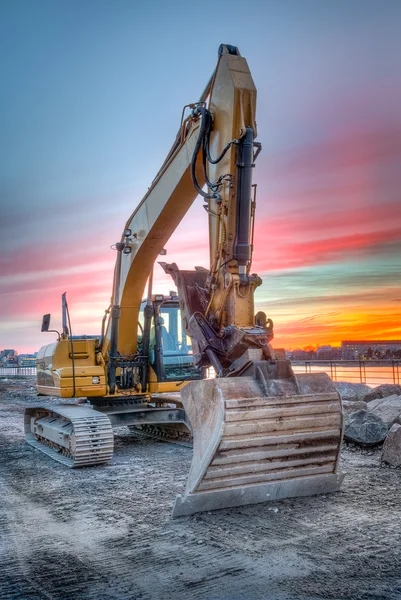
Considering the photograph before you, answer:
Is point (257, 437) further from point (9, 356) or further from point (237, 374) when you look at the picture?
point (9, 356)

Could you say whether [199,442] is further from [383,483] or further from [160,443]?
[160,443]

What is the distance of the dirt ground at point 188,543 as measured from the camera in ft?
12.8

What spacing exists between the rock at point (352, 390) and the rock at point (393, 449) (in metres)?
7.76

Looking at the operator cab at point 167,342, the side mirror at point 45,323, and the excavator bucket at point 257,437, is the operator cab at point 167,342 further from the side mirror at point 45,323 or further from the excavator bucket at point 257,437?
the excavator bucket at point 257,437

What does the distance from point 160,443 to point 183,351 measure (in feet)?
5.47

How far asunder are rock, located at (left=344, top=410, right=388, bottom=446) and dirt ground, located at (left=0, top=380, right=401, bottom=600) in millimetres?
1398

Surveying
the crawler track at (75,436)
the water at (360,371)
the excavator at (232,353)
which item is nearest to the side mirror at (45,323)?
the crawler track at (75,436)

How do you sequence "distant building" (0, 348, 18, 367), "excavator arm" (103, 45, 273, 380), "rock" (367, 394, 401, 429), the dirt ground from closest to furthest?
the dirt ground
"excavator arm" (103, 45, 273, 380)
"rock" (367, 394, 401, 429)
"distant building" (0, 348, 18, 367)

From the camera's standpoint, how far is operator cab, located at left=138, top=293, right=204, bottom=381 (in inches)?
393

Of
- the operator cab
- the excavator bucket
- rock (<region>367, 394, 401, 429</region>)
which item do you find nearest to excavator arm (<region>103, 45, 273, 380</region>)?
the excavator bucket

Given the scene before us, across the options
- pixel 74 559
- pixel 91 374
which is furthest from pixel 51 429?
pixel 74 559

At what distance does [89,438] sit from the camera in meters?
8.35

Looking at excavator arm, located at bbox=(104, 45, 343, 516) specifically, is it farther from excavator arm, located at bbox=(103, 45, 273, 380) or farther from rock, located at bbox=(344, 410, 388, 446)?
rock, located at bbox=(344, 410, 388, 446)

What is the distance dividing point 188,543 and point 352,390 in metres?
14.2
